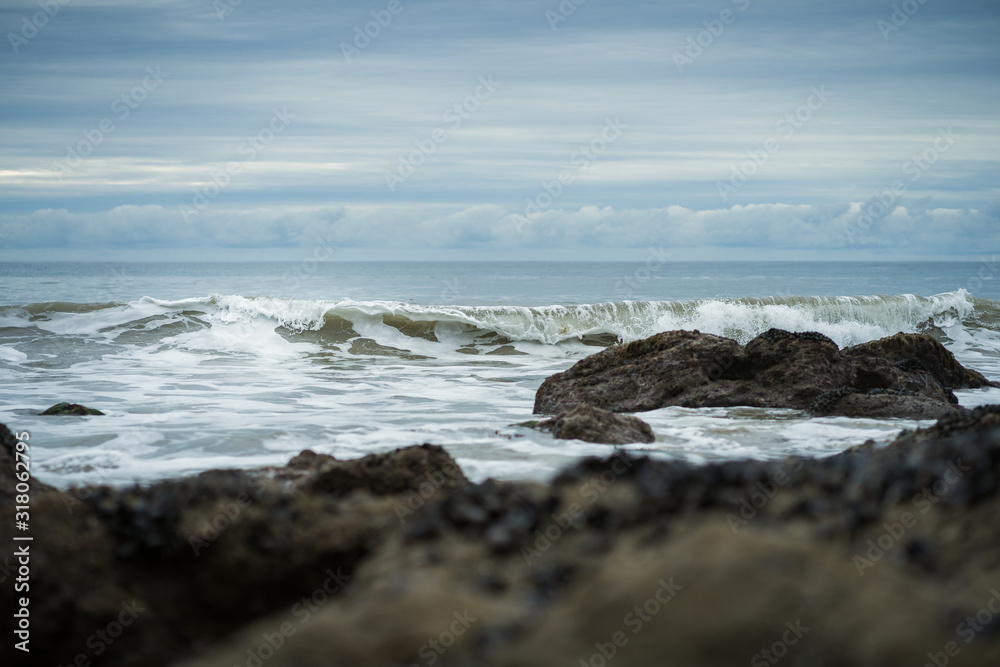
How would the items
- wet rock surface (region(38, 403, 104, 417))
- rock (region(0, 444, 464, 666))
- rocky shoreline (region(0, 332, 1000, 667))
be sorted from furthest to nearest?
wet rock surface (region(38, 403, 104, 417)) < rock (region(0, 444, 464, 666)) < rocky shoreline (region(0, 332, 1000, 667))

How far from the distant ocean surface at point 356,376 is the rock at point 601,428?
0.15 metres

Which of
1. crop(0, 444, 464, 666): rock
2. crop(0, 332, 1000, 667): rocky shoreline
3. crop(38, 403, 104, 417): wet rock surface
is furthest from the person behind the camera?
crop(38, 403, 104, 417): wet rock surface

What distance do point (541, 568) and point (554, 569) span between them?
0.08 meters

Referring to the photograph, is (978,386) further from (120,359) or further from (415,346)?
(120,359)

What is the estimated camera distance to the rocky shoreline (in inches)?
87.3

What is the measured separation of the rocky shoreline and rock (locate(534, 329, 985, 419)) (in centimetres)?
478

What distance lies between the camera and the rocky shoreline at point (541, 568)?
2.22 metres

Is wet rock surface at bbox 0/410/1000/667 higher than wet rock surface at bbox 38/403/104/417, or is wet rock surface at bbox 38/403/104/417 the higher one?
wet rock surface at bbox 0/410/1000/667

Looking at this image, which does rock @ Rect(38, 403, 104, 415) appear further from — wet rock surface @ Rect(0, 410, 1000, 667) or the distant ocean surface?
wet rock surface @ Rect(0, 410, 1000, 667)

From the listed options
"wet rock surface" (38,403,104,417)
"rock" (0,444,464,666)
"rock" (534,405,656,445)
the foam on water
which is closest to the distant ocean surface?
the foam on water

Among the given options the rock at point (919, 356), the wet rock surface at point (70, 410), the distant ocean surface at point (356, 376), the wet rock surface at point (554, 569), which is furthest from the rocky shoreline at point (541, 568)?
the rock at point (919, 356)

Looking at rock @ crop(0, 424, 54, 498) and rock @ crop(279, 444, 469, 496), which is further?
rock @ crop(279, 444, 469, 496)

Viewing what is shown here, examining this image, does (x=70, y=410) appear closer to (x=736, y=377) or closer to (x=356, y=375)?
(x=356, y=375)

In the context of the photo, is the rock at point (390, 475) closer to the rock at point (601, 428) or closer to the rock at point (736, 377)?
the rock at point (601, 428)
